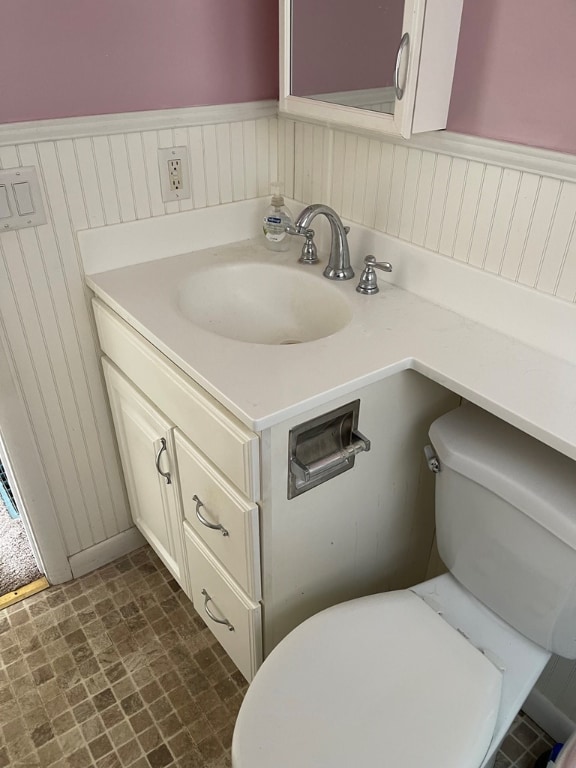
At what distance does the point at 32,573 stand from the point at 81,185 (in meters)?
1.09

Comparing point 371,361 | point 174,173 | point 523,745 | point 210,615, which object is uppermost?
point 174,173

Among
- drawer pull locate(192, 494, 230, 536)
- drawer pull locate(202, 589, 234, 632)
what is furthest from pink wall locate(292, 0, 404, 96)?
drawer pull locate(202, 589, 234, 632)

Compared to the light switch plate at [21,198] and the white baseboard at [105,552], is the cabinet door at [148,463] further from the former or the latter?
the light switch plate at [21,198]

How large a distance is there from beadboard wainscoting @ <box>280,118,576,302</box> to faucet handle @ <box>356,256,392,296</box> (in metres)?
0.09

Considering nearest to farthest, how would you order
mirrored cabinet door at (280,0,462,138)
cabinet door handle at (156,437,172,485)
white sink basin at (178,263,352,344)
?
mirrored cabinet door at (280,0,462,138), cabinet door handle at (156,437,172,485), white sink basin at (178,263,352,344)

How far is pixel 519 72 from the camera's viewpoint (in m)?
0.95

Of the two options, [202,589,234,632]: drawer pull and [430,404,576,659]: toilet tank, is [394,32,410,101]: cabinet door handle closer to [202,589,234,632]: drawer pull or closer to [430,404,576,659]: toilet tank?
[430,404,576,659]: toilet tank

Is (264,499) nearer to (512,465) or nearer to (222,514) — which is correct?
(222,514)

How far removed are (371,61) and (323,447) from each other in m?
0.72

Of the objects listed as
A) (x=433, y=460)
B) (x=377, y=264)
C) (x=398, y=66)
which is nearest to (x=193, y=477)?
(x=433, y=460)

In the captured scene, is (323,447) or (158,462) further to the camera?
(158,462)

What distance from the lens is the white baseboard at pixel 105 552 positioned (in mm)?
1648

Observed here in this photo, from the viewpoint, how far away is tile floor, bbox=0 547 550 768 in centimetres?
128

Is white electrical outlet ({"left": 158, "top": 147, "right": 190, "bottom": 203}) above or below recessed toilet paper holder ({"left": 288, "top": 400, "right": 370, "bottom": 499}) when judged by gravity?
above
